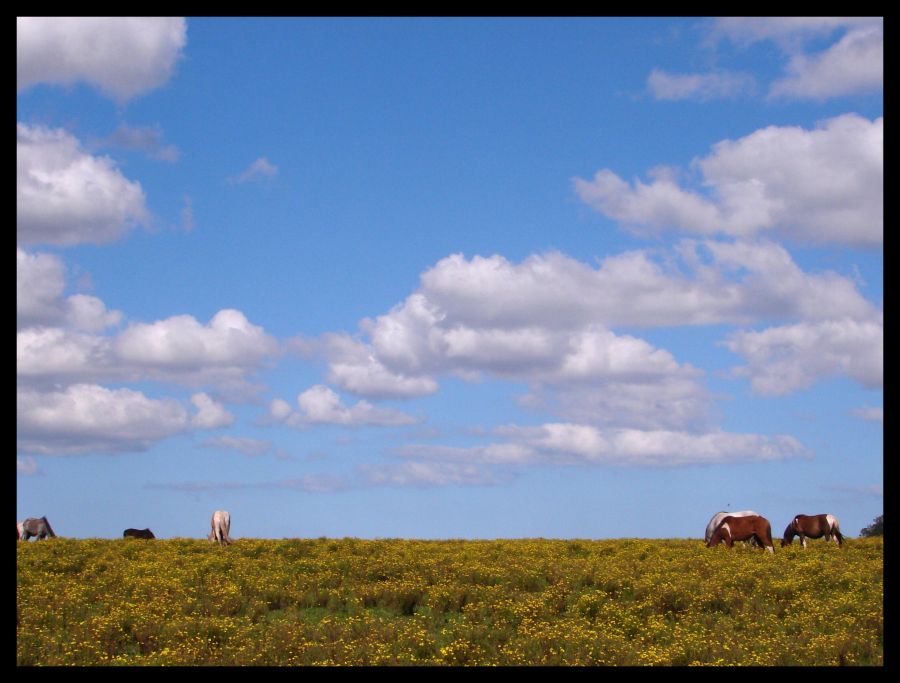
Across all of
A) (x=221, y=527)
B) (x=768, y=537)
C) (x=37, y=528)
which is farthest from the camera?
(x=37, y=528)

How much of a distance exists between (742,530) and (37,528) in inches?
1411

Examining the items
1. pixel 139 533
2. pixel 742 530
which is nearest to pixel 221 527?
pixel 139 533

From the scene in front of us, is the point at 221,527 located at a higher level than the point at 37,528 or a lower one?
higher

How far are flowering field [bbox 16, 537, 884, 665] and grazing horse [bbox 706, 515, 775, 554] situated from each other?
11.1 ft

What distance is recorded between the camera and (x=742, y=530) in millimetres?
34469

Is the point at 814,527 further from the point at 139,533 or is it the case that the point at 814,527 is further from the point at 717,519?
the point at 139,533

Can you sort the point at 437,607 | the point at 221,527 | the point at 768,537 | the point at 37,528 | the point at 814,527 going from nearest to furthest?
the point at 437,607 < the point at 768,537 < the point at 221,527 < the point at 814,527 < the point at 37,528

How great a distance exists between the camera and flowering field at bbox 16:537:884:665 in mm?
16391
